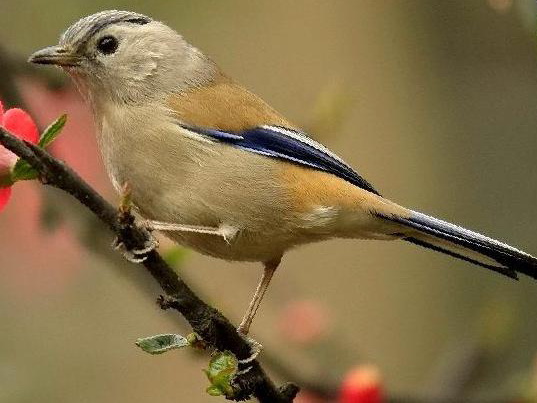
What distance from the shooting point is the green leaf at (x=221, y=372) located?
159 cm

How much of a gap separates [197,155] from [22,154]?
75cm

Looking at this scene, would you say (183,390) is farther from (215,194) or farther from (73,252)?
(215,194)

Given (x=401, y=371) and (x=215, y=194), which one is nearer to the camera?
(x=215, y=194)

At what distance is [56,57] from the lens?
77.5 inches

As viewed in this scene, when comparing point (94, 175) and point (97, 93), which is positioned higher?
point (97, 93)

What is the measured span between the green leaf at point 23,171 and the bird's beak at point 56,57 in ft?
1.84

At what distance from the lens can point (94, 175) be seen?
291 cm

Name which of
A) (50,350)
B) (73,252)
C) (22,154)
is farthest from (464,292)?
(22,154)

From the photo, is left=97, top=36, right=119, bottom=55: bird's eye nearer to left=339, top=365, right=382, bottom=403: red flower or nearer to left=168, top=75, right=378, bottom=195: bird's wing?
left=168, top=75, right=378, bottom=195: bird's wing

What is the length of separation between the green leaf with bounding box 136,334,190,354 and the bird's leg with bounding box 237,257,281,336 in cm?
46

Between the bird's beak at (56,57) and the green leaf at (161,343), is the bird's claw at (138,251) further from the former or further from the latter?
the bird's beak at (56,57)

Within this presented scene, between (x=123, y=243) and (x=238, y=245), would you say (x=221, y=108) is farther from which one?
(x=123, y=243)

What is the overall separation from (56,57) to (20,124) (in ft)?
1.93

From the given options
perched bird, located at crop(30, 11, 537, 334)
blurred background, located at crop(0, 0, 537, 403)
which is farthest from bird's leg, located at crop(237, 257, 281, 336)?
blurred background, located at crop(0, 0, 537, 403)
